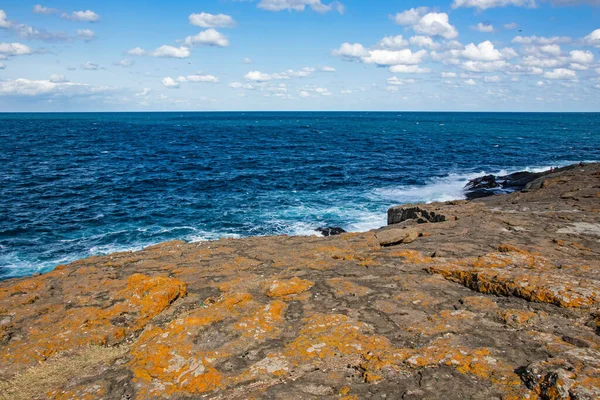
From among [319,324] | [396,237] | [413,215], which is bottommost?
[413,215]

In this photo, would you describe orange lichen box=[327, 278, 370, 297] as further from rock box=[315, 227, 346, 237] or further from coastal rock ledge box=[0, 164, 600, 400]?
rock box=[315, 227, 346, 237]

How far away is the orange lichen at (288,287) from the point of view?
295 inches

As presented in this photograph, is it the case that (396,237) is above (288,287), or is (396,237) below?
above

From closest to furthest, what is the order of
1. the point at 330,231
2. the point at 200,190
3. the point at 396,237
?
the point at 396,237 → the point at 330,231 → the point at 200,190

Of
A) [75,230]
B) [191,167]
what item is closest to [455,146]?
[191,167]

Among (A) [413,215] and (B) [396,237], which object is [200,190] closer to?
(A) [413,215]

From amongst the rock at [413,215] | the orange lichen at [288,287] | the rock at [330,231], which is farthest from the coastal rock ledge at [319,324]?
the rock at [330,231]

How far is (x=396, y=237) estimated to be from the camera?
36.5 ft

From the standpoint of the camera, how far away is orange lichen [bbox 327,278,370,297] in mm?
7508

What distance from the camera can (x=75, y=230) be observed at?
86.1 ft

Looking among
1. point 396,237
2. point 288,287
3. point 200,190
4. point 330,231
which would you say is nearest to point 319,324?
point 288,287

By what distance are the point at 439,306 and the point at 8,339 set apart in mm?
7455

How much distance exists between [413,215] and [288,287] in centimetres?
1063

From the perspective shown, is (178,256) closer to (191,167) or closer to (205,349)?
(205,349)
